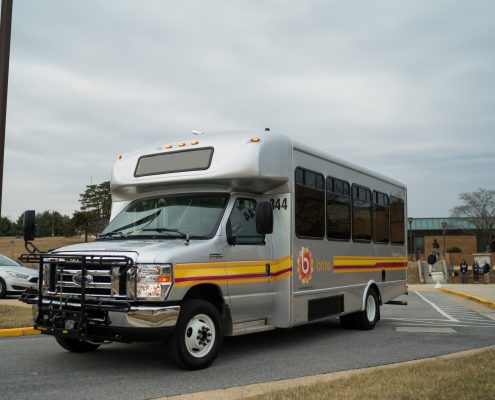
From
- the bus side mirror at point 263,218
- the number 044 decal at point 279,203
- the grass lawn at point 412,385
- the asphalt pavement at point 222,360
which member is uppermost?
the number 044 decal at point 279,203

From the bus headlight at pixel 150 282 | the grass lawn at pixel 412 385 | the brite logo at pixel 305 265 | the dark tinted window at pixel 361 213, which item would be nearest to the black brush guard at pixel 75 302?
the bus headlight at pixel 150 282

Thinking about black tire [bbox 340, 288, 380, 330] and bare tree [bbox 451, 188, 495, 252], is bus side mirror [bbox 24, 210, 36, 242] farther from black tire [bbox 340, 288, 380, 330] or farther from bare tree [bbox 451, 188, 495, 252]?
bare tree [bbox 451, 188, 495, 252]

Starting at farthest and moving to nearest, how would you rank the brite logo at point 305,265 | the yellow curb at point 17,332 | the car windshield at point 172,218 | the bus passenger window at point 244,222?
the yellow curb at point 17,332
the brite logo at point 305,265
the bus passenger window at point 244,222
the car windshield at point 172,218

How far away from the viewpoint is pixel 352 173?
1130 cm

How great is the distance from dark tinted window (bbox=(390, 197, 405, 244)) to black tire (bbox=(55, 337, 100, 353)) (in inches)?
287

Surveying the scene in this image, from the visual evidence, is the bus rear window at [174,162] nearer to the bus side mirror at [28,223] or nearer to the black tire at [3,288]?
the bus side mirror at [28,223]

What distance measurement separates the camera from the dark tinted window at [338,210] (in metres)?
10.2

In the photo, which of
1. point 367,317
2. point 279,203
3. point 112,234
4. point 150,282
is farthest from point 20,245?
point 150,282

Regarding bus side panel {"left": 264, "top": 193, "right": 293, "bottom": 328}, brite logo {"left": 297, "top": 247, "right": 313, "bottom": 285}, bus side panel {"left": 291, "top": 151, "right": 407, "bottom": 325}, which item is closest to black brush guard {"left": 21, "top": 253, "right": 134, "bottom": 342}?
bus side panel {"left": 264, "top": 193, "right": 293, "bottom": 328}

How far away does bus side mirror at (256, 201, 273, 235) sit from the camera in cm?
770

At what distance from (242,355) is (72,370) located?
7.92ft

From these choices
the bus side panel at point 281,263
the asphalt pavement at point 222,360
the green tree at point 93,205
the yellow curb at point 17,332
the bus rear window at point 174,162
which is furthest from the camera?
the green tree at point 93,205

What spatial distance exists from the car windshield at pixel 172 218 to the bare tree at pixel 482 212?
2696 inches

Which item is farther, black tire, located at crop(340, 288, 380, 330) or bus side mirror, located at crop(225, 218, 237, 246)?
black tire, located at crop(340, 288, 380, 330)
